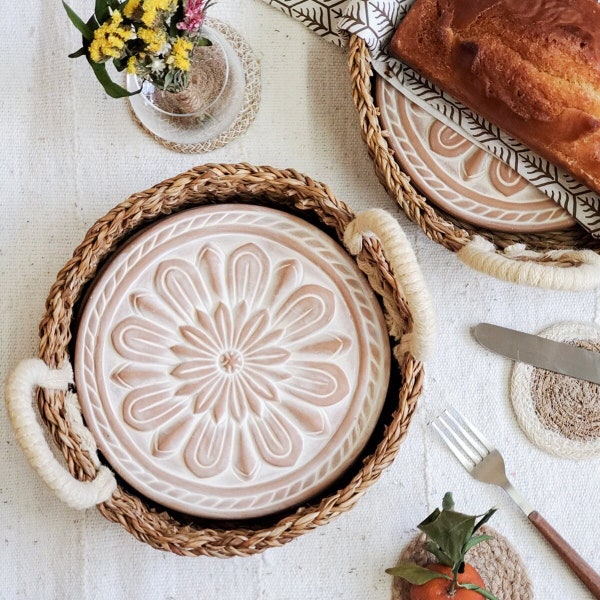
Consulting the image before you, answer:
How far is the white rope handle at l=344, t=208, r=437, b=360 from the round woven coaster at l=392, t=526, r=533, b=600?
0.31 m

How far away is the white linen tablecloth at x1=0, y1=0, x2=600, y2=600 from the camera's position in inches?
35.3

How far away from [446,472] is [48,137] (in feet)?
2.29

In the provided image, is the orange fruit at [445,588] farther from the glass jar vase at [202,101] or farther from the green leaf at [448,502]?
the glass jar vase at [202,101]

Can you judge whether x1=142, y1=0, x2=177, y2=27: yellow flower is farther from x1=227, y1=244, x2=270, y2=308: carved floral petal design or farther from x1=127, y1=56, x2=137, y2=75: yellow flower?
x1=227, y1=244, x2=270, y2=308: carved floral petal design

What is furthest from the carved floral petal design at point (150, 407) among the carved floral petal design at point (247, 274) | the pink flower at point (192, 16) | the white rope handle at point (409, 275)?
the pink flower at point (192, 16)

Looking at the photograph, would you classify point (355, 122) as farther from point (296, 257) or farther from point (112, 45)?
point (112, 45)

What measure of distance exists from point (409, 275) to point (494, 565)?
451 millimetres

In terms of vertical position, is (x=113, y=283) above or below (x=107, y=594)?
above

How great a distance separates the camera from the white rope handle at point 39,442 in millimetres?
690

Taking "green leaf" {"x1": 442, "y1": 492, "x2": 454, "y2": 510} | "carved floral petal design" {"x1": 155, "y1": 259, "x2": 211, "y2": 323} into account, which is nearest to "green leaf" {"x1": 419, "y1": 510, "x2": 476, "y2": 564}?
"green leaf" {"x1": 442, "y1": 492, "x2": 454, "y2": 510}

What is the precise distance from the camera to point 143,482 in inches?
32.3

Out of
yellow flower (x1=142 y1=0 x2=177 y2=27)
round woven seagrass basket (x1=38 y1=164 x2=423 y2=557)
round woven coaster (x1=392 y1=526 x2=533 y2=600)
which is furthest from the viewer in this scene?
round woven coaster (x1=392 y1=526 x2=533 y2=600)

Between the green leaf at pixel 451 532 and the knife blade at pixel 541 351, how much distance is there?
241mm

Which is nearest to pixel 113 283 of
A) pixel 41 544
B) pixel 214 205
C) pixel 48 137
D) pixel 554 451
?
pixel 214 205
